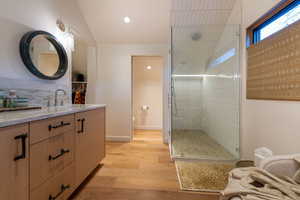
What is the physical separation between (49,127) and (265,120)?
2.20m

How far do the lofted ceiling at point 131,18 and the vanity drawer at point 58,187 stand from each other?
8.19 ft

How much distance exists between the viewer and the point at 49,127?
3.59ft

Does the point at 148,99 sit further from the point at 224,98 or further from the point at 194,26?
the point at 194,26

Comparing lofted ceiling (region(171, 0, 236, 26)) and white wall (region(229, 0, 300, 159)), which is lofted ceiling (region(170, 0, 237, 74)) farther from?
white wall (region(229, 0, 300, 159))

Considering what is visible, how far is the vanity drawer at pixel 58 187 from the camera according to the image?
103 cm

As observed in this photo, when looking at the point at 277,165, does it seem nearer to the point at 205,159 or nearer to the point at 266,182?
the point at 266,182

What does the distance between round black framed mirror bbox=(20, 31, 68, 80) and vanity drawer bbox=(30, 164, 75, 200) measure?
114cm

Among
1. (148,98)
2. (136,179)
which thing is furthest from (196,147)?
(148,98)

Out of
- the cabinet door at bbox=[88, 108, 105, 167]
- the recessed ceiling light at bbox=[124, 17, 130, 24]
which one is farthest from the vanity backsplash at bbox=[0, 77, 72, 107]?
the recessed ceiling light at bbox=[124, 17, 130, 24]

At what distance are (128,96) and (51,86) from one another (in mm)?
1529

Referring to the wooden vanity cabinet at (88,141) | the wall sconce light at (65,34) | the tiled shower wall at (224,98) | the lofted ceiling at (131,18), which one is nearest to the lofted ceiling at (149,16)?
the lofted ceiling at (131,18)

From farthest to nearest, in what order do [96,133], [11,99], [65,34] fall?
1. [65,34]
2. [96,133]
3. [11,99]

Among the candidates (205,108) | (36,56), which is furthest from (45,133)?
(205,108)

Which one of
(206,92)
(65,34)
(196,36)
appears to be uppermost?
(196,36)
